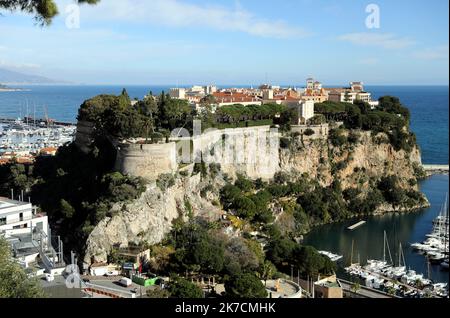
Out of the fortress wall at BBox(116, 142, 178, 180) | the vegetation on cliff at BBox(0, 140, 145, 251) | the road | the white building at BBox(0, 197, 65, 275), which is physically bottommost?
the road

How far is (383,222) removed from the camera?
28.1m

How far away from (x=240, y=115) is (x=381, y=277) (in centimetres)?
1196

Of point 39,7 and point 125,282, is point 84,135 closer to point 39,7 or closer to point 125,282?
point 125,282

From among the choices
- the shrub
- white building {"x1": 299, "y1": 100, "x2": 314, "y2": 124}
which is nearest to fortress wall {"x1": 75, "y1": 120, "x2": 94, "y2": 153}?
the shrub

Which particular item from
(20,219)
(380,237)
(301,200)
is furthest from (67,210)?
(380,237)

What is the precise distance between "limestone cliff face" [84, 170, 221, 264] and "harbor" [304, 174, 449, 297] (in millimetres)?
6169

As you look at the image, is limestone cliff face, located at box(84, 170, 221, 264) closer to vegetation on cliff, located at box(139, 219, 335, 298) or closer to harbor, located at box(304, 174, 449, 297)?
vegetation on cliff, located at box(139, 219, 335, 298)

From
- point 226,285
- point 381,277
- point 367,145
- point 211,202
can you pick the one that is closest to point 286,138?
point 367,145

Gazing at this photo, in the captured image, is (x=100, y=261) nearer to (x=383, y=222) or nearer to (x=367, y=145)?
(x=383, y=222)

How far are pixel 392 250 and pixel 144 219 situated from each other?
11491 millimetres

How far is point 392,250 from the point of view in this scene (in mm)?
23625

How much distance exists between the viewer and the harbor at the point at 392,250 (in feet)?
63.7

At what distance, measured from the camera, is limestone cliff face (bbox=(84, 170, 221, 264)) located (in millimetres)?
17688

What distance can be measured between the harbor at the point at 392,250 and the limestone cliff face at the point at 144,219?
6.17 metres
